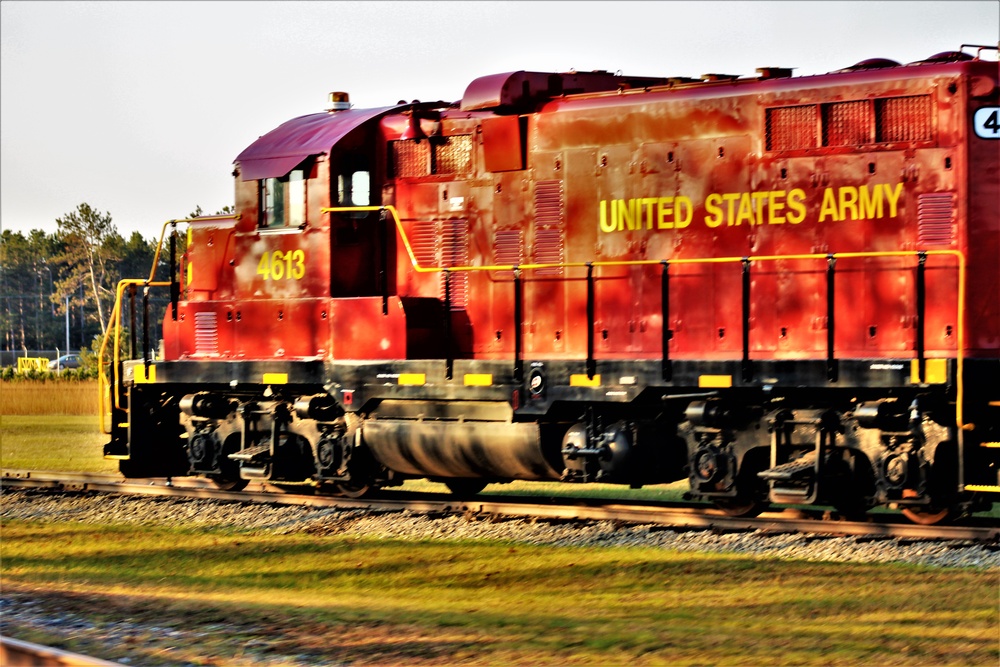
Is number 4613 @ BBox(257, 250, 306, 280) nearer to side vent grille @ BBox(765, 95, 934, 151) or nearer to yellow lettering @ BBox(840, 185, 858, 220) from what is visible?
side vent grille @ BBox(765, 95, 934, 151)

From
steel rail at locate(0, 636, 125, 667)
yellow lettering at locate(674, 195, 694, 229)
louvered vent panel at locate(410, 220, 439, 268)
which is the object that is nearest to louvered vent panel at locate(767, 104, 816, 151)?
yellow lettering at locate(674, 195, 694, 229)

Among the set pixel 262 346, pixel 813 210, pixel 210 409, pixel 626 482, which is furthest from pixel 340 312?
pixel 813 210

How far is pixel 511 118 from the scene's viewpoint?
41.2ft

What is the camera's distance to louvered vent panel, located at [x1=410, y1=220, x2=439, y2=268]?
1316cm

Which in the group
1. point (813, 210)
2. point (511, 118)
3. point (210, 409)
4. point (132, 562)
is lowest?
point (132, 562)

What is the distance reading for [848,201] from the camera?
35.9 ft

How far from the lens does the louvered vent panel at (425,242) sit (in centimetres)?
1316

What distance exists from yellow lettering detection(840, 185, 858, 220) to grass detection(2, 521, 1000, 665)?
3.13 m

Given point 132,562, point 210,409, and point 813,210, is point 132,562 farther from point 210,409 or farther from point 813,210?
point 813,210

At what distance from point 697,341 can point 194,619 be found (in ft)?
17.6

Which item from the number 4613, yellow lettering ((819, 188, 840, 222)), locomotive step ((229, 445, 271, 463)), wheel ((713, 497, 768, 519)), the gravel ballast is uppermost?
yellow lettering ((819, 188, 840, 222))

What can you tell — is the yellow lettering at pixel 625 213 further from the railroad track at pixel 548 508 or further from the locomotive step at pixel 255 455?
the locomotive step at pixel 255 455

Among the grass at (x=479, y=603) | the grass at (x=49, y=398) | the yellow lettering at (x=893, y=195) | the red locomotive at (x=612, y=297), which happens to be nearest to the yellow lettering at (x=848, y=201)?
the red locomotive at (x=612, y=297)

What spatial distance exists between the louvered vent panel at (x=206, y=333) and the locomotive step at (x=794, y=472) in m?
6.49
